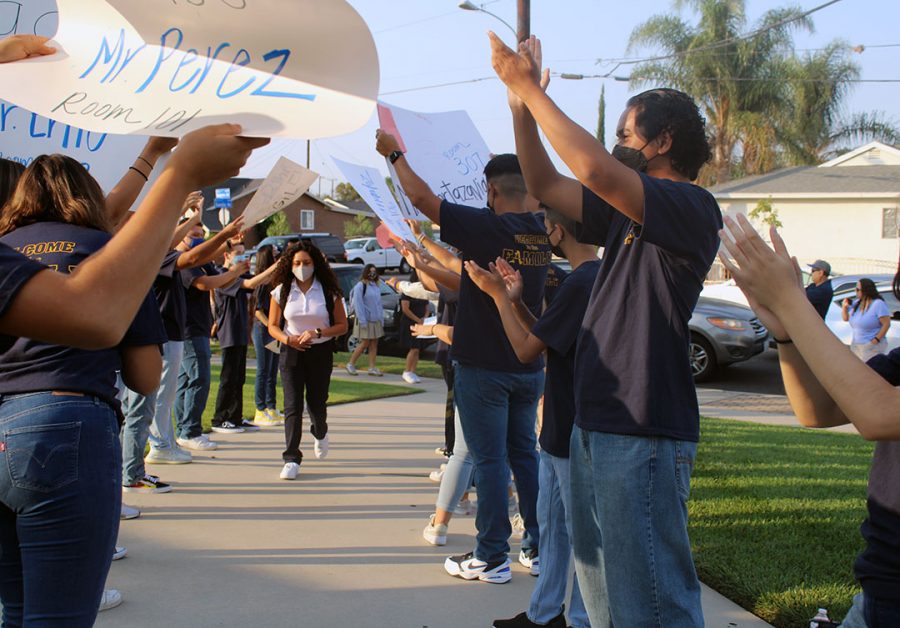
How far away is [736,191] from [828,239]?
408cm

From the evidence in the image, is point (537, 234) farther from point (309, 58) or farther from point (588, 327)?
point (309, 58)

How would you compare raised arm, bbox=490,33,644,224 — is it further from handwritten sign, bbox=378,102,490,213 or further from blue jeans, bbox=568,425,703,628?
handwritten sign, bbox=378,102,490,213

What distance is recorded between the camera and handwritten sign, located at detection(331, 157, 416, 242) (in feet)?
18.2

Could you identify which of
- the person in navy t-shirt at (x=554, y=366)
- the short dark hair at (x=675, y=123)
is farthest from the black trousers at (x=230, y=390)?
the short dark hair at (x=675, y=123)

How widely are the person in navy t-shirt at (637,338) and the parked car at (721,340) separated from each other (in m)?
11.6

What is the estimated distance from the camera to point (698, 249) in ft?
7.84

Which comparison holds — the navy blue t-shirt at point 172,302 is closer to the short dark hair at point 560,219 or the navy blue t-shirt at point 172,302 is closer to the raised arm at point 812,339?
the short dark hair at point 560,219

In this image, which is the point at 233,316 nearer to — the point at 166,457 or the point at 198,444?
the point at 198,444

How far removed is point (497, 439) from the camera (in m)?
4.48

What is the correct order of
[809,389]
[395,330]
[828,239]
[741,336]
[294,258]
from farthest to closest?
[828,239] < [395,330] < [741,336] < [294,258] < [809,389]

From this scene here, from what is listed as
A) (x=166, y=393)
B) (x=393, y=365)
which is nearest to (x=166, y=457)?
(x=166, y=393)

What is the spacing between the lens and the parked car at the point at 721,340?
13891 mm

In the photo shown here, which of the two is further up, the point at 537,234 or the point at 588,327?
the point at 537,234

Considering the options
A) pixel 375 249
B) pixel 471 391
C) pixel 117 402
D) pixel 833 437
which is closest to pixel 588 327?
pixel 117 402
